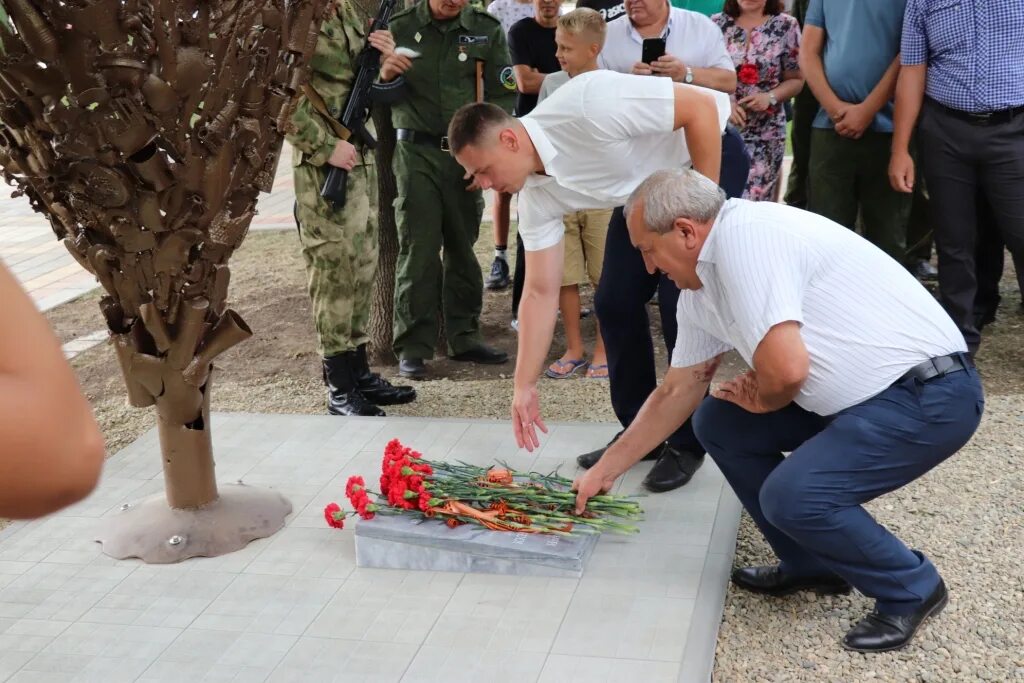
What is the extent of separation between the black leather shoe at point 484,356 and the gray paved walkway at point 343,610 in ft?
6.81

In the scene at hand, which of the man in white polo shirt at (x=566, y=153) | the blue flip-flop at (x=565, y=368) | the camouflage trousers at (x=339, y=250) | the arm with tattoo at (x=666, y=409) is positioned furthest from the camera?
the blue flip-flop at (x=565, y=368)

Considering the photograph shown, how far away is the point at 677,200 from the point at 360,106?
2.44 meters

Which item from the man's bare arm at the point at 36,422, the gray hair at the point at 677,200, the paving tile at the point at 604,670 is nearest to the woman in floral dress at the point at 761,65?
the gray hair at the point at 677,200

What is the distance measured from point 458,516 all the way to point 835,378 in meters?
1.20

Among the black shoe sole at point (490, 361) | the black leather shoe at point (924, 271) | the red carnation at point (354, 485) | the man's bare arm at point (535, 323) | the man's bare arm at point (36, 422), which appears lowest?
the black shoe sole at point (490, 361)

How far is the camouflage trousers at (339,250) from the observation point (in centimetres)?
473

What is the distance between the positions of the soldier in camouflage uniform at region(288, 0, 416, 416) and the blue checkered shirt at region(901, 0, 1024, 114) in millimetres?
2389

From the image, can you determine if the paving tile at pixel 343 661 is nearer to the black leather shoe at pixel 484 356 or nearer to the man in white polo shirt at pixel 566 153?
the man in white polo shirt at pixel 566 153

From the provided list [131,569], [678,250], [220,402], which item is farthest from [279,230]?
[678,250]

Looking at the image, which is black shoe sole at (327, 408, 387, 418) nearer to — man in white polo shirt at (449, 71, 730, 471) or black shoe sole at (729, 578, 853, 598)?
man in white polo shirt at (449, 71, 730, 471)

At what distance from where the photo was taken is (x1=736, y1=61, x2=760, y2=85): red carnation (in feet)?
19.7

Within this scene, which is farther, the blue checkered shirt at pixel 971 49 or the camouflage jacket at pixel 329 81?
the blue checkered shirt at pixel 971 49

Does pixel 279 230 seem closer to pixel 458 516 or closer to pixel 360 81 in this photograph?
pixel 360 81

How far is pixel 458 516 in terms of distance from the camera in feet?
11.0
